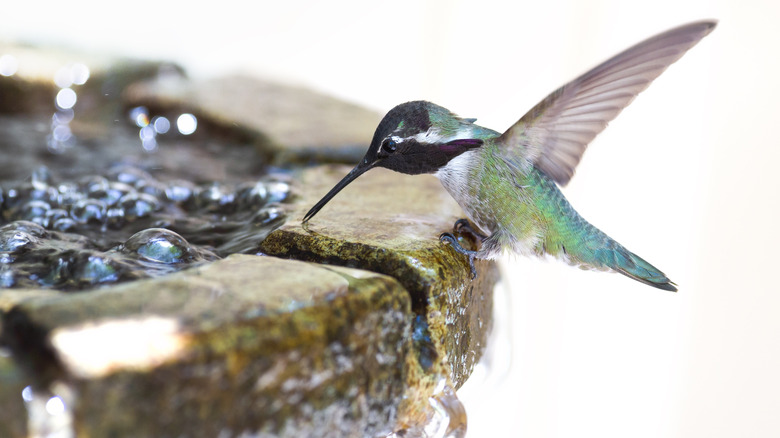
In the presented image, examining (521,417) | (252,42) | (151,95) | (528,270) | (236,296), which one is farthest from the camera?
(252,42)

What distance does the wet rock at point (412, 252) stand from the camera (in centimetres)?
159

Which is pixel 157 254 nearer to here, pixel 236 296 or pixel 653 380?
pixel 236 296

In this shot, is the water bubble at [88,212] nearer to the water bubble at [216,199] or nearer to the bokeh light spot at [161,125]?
the water bubble at [216,199]

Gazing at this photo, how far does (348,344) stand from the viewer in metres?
1.28

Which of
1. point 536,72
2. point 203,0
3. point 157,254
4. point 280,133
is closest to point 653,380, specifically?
point 536,72

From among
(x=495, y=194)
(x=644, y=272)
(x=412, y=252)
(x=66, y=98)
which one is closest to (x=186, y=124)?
(x=66, y=98)

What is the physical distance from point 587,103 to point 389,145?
1.67 ft

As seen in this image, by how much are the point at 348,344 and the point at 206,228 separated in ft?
3.24

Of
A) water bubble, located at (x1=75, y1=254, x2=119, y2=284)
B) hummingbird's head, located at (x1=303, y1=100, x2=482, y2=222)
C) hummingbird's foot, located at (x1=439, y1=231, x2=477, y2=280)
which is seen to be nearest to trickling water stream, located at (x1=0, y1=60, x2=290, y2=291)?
water bubble, located at (x1=75, y1=254, x2=119, y2=284)

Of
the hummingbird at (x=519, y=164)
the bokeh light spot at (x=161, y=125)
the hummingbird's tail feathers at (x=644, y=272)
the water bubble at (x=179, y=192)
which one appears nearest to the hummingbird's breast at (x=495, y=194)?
the hummingbird at (x=519, y=164)

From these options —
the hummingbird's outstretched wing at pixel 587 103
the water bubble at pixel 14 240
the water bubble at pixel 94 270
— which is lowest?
the water bubble at pixel 14 240

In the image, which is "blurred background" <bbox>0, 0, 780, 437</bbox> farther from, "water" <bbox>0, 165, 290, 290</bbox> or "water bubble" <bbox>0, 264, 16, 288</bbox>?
"water bubble" <bbox>0, 264, 16, 288</bbox>

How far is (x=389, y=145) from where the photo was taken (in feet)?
6.15

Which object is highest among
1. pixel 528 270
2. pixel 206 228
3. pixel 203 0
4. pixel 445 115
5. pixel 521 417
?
pixel 203 0
